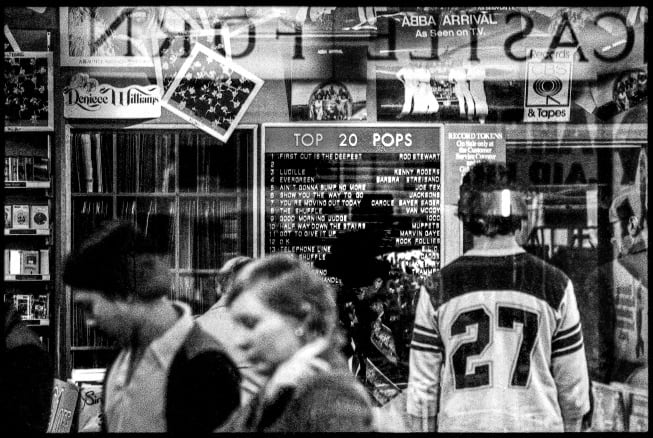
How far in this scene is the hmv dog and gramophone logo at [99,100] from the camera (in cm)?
415

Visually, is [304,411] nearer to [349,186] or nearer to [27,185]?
[349,186]

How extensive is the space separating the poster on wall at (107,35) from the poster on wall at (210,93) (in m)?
0.21

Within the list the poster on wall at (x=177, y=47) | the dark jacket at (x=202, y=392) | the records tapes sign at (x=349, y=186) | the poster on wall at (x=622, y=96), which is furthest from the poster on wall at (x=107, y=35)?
the poster on wall at (x=622, y=96)

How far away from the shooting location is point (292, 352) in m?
4.01

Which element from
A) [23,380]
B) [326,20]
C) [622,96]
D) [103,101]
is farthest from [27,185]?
[622,96]

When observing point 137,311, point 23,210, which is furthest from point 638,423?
point 23,210

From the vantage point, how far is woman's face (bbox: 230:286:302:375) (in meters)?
3.99

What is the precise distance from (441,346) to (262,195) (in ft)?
3.91

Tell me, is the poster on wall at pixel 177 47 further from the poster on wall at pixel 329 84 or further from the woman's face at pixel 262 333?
the woman's face at pixel 262 333

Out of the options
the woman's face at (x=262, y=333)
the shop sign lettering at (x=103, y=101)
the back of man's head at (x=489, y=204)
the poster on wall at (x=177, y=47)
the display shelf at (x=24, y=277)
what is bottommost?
the woman's face at (x=262, y=333)

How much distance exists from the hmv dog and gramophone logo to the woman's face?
44.5 inches

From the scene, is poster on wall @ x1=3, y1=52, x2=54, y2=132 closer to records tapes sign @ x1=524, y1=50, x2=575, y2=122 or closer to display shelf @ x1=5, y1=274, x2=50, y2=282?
display shelf @ x1=5, y1=274, x2=50, y2=282

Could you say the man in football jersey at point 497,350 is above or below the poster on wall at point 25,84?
below

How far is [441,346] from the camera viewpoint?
413cm
